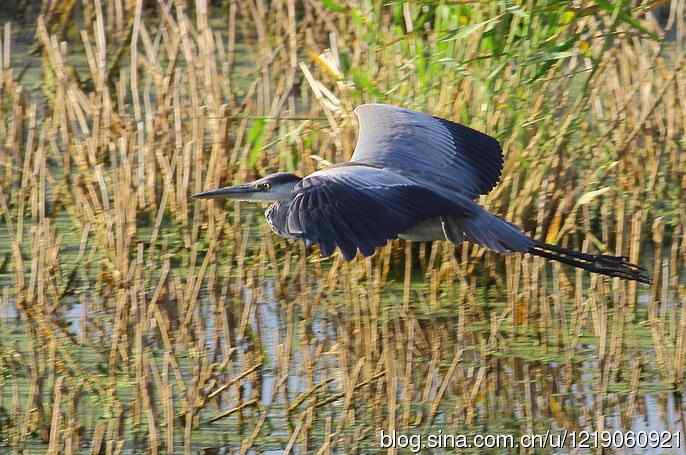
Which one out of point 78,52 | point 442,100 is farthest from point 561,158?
point 78,52

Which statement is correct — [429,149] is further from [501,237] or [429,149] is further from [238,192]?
[238,192]

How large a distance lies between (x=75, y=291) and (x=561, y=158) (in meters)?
1.97

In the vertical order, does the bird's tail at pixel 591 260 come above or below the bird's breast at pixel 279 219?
below

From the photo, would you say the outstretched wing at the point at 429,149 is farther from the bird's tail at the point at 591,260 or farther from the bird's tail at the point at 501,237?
the bird's tail at the point at 591,260

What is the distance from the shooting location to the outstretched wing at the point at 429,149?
183 inches

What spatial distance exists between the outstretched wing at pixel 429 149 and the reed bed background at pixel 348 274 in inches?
10.5

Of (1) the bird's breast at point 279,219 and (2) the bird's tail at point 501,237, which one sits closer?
(1) the bird's breast at point 279,219

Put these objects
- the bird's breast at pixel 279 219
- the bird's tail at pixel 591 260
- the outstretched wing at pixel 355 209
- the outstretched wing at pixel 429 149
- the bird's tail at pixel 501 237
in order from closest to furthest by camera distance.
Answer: the outstretched wing at pixel 355 209 → the bird's breast at pixel 279 219 → the bird's tail at pixel 501 237 → the bird's tail at pixel 591 260 → the outstretched wing at pixel 429 149

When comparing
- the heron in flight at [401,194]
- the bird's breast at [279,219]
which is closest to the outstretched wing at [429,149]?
the heron in flight at [401,194]

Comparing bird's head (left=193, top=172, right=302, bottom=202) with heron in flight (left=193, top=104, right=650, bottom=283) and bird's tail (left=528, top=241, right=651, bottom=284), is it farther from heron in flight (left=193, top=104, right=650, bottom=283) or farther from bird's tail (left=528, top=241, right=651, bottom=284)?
bird's tail (left=528, top=241, right=651, bottom=284)

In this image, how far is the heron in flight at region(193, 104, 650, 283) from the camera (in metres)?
3.73

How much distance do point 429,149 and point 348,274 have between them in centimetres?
69

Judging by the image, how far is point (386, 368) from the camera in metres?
4.07

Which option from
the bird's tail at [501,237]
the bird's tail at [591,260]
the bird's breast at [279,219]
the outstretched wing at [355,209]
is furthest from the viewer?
the bird's tail at [591,260]
